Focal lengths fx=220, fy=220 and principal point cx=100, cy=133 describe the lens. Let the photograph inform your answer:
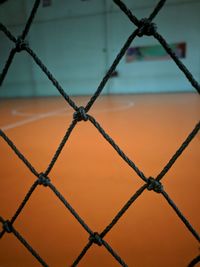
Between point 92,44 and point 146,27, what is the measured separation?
613cm

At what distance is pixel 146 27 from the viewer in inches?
17.1

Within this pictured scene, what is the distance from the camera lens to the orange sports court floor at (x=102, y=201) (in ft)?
2.71

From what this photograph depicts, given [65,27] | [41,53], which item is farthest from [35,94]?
[65,27]

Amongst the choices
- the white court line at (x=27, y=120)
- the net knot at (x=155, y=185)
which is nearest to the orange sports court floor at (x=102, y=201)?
the net knot at (x=155, y=185)

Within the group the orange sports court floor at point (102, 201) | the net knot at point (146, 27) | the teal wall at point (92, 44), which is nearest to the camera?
the net knot at point (146, 27)

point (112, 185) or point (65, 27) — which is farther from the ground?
point (65, 27)

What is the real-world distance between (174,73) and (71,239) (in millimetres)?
5696

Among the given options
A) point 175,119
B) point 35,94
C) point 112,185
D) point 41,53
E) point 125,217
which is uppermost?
point 41,53

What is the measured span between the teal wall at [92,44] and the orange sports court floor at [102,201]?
4.01m

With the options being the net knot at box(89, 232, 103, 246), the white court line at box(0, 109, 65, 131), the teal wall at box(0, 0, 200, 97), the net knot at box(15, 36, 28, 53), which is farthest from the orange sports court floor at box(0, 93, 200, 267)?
the teal wall at box(0, 0, 200, 97)

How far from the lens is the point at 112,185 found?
4.20ft

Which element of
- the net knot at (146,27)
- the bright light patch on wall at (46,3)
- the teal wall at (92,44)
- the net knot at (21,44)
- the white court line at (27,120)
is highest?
the bright light patch on wall at (46,3)

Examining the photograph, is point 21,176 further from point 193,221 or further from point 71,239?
point 193,221

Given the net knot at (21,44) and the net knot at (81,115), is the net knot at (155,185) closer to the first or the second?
the net knot at (81,115)
